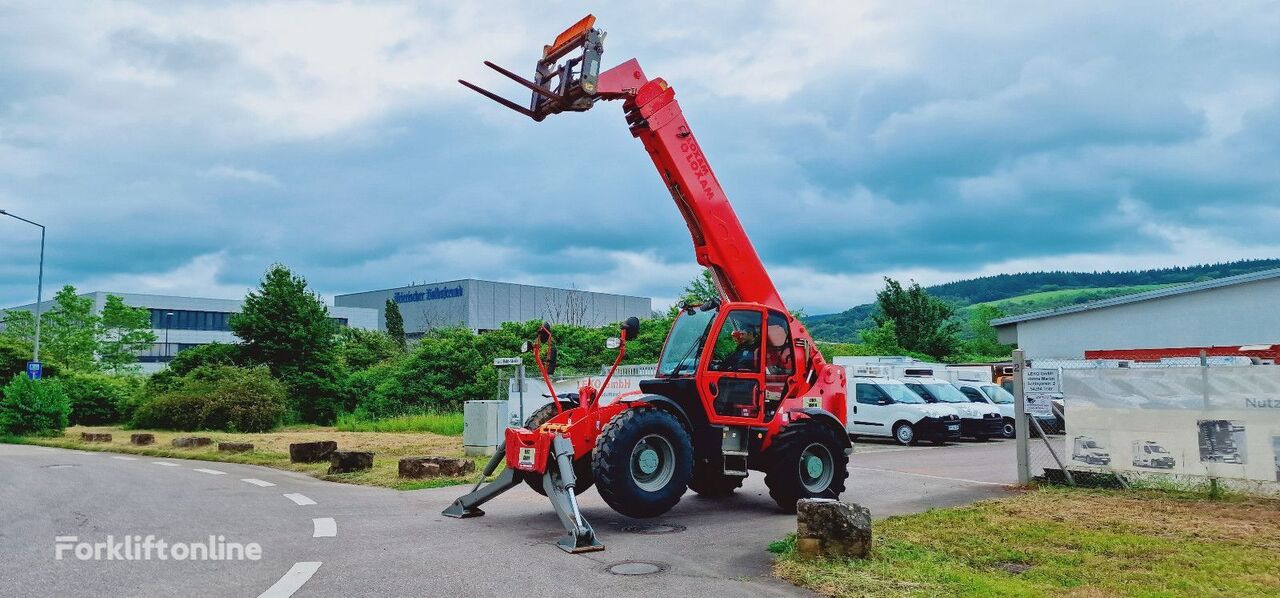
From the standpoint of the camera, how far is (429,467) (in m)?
13.7

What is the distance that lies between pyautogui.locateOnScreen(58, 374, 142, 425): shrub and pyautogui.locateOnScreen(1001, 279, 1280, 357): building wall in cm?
3713

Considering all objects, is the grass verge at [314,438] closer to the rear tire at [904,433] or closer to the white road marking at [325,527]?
the white road marking at [325,527]

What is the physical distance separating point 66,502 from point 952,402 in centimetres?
1968

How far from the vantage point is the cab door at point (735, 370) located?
9.71 meters

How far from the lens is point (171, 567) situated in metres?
6.80

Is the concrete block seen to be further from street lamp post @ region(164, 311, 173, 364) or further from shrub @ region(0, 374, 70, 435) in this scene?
street lamp post @ region(164, 311, 173, 364)

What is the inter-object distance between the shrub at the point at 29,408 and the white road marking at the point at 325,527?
24534mm

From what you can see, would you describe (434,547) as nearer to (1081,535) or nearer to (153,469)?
(1081,535)

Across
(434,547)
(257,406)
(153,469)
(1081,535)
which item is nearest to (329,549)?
(434,547)

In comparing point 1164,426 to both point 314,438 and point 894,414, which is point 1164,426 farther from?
point 314,438

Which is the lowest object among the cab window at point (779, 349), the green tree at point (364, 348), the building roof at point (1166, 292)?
the cab window at point (779, 349)

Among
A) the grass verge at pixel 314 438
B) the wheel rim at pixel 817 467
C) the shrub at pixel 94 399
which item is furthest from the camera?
the shrub at pixel 94 399

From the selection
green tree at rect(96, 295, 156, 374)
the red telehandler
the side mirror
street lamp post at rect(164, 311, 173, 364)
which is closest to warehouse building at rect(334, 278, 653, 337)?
street lamp post at rect(164, 311, 173, 364)

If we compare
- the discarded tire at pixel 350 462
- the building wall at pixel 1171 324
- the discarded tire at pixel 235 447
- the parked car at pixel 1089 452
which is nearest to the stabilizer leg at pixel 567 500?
the parked car at pixel 1089 452
